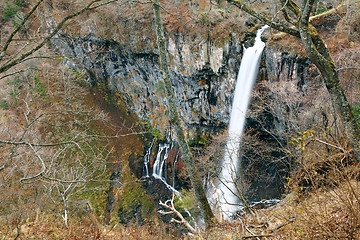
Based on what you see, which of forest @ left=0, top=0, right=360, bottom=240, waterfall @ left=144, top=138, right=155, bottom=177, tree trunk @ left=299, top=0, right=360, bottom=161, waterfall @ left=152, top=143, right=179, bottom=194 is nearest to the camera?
tree trunk @ left=299, top=0, right=360, bottom=161

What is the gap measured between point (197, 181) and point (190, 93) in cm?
947

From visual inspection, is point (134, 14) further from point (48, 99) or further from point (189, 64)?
point (48, 99)

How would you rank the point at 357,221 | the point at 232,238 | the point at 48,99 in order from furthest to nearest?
the point at 48,99 < the point at 232,238 < the point at 357,221

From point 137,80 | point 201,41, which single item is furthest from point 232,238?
point 137,80

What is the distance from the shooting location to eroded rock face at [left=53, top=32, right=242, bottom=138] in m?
11.1

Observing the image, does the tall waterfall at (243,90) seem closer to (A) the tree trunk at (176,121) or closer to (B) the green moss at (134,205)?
(B) the green moss at (134,205)

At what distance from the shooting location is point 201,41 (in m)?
11.1

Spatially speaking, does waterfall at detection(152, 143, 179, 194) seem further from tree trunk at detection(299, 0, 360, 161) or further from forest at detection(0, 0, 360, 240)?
tree trunk at detection(299, 0, 360, 161)

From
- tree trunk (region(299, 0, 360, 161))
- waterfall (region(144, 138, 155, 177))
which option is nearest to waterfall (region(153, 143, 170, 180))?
waterfall (region(144, 138, 155, 177))

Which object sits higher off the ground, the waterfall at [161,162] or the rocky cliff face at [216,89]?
the rocky cliff face at [216,89]

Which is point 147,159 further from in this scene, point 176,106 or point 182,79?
point 176,106

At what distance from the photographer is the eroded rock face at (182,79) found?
1107cm

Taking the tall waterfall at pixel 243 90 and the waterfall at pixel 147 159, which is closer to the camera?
the tall waterfall at pixel 243 90

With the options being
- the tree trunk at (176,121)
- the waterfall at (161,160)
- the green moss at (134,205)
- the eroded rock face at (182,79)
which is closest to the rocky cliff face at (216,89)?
the eroded rock face at (182,79)
